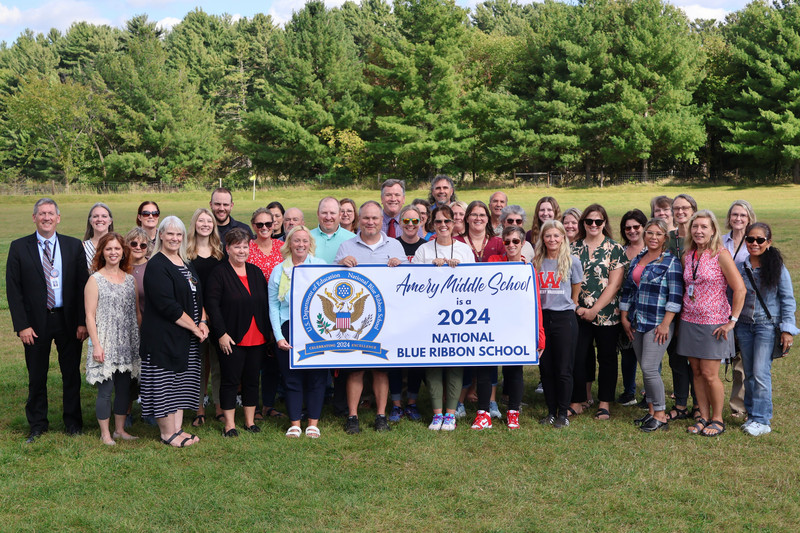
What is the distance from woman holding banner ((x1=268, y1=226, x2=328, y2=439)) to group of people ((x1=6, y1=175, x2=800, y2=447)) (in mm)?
14

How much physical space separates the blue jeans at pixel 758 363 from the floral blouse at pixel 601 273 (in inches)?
43.2

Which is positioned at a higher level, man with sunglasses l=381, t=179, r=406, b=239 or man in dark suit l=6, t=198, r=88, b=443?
man with sunglasses l=381, t=179, r=406, b=239

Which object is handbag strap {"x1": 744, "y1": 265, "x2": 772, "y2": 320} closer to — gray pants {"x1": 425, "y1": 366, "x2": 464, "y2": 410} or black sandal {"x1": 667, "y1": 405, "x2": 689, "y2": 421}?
black sandal {"x1": 667, "y1": 405, "x2": 689, "y2": 421}

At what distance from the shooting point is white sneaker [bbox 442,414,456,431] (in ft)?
20.9

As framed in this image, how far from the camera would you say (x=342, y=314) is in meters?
6.42

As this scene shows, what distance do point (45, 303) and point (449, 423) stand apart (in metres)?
3.73

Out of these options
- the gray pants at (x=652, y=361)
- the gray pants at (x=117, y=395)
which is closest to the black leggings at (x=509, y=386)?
the gray pants at (x=652, y=361)

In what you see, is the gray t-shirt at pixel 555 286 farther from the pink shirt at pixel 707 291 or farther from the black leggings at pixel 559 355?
the pink shirt at pixel 707 291

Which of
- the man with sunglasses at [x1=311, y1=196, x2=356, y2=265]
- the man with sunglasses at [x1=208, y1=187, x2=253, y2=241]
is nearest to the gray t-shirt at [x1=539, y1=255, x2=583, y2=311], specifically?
the man with sunglasses at [x1=311, y1=196, x2=356, y2=265]

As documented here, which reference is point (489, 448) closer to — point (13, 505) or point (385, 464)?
point (385, 464)

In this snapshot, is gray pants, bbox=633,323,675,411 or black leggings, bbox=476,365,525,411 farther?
black leggings, bbox=476,365,525,411

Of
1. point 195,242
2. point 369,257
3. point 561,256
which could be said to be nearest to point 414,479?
point 369,257

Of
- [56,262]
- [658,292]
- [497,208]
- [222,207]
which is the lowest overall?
[658,292]

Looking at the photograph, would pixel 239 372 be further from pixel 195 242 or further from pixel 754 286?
pixel 754 286
